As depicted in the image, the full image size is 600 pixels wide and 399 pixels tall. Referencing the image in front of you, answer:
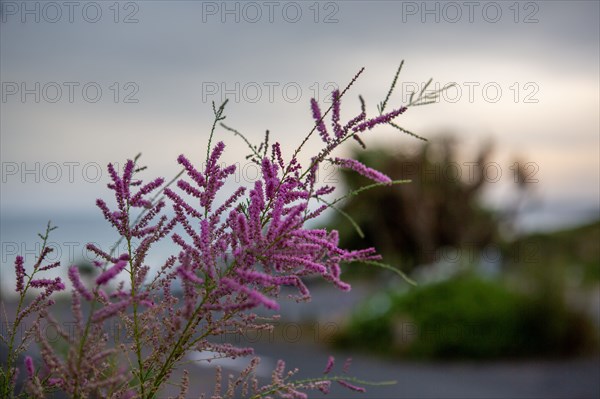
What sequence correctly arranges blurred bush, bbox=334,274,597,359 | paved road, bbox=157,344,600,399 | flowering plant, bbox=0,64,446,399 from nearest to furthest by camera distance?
flowering plant, bbox=0,64,446,399 → paved road, bbox=157,344,600,399 → blurred bush, bbox=334,274,597,359

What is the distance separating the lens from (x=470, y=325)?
11.8m

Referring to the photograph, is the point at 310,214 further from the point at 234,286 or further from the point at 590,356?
the point at 590,356

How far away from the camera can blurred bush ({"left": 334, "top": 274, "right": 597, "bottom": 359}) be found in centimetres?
1115

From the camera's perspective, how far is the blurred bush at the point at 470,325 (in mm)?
11148

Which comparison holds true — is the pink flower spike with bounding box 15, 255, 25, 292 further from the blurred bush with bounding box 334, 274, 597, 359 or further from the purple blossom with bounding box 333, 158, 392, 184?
the blurred bush with bounding box 334, 274, 597, 359

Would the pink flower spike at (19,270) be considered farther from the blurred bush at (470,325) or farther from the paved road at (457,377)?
the blurred bush at (470,325)

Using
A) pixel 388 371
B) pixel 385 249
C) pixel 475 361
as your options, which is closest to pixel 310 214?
pixel 388 371

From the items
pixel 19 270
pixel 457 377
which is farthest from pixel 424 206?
pixel 19 270

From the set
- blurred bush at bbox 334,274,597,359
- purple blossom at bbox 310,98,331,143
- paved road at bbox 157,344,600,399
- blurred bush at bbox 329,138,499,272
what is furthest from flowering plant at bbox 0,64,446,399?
blurred bush at bbox 329,138,499,272

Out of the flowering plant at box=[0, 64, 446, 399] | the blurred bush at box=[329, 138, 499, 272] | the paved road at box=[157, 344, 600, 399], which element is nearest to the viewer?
the flowering plant at box=[0, 64, 446, 399]

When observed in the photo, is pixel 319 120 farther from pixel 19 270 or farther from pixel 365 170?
pixel 19 270

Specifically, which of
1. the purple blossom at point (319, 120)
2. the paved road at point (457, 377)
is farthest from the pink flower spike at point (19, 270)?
the paved road at point (457, 377)

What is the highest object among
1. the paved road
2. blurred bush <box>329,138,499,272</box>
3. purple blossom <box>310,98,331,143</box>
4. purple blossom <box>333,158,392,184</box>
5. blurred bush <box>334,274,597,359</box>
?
blurred bush <box>329,138,499,272</box>

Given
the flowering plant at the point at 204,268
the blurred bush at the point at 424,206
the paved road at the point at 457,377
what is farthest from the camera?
the blurred bush at the point at 424,206
